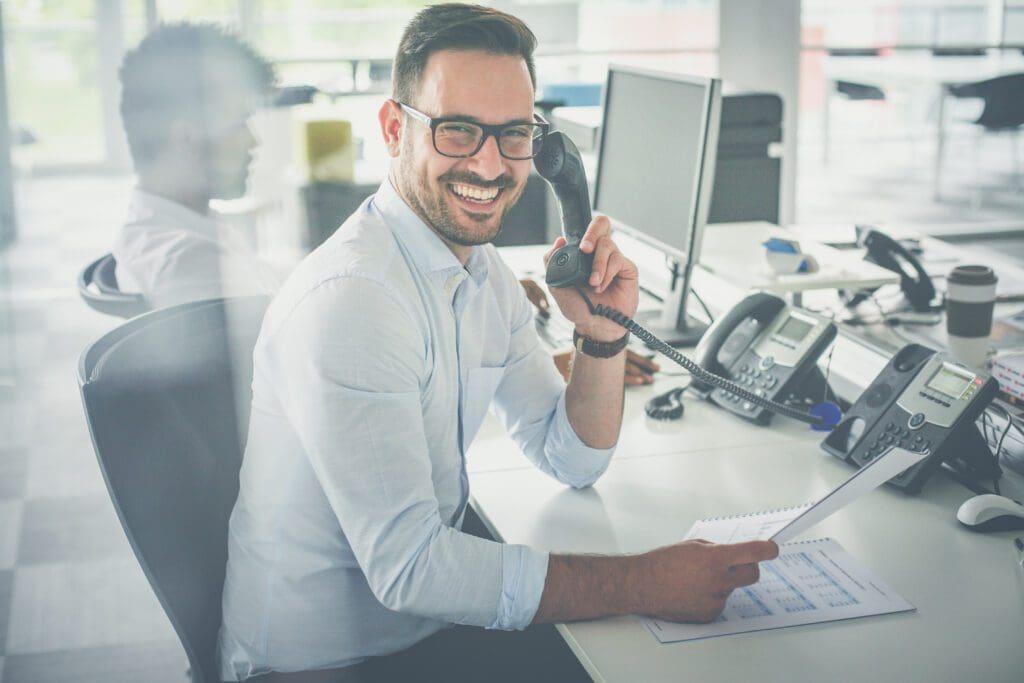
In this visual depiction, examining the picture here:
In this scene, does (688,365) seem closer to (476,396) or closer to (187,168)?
(476,396)

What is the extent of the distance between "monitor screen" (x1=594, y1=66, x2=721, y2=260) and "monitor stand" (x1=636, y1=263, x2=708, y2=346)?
142mm

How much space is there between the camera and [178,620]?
132 centimetres

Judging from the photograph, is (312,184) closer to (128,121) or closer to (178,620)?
(128,121)

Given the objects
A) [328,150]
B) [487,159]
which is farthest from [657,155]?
[328,150]

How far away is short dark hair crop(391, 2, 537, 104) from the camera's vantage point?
4.54 ft

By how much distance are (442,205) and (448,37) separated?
0.71ft

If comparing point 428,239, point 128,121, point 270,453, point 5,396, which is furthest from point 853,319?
point 5,396

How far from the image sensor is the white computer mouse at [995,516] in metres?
1.36

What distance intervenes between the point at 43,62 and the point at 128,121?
4.65 metres

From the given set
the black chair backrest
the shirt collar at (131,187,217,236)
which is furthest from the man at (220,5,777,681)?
the black chair backrest

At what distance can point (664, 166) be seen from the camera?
2.12 meters

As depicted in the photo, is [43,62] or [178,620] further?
[43,62]

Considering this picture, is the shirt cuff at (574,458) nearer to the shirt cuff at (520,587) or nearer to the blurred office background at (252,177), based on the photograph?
the shirt cuff at (520,587)

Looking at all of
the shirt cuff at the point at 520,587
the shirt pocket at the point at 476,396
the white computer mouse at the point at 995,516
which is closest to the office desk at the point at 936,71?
the white computer mouse at the point at 995,516
